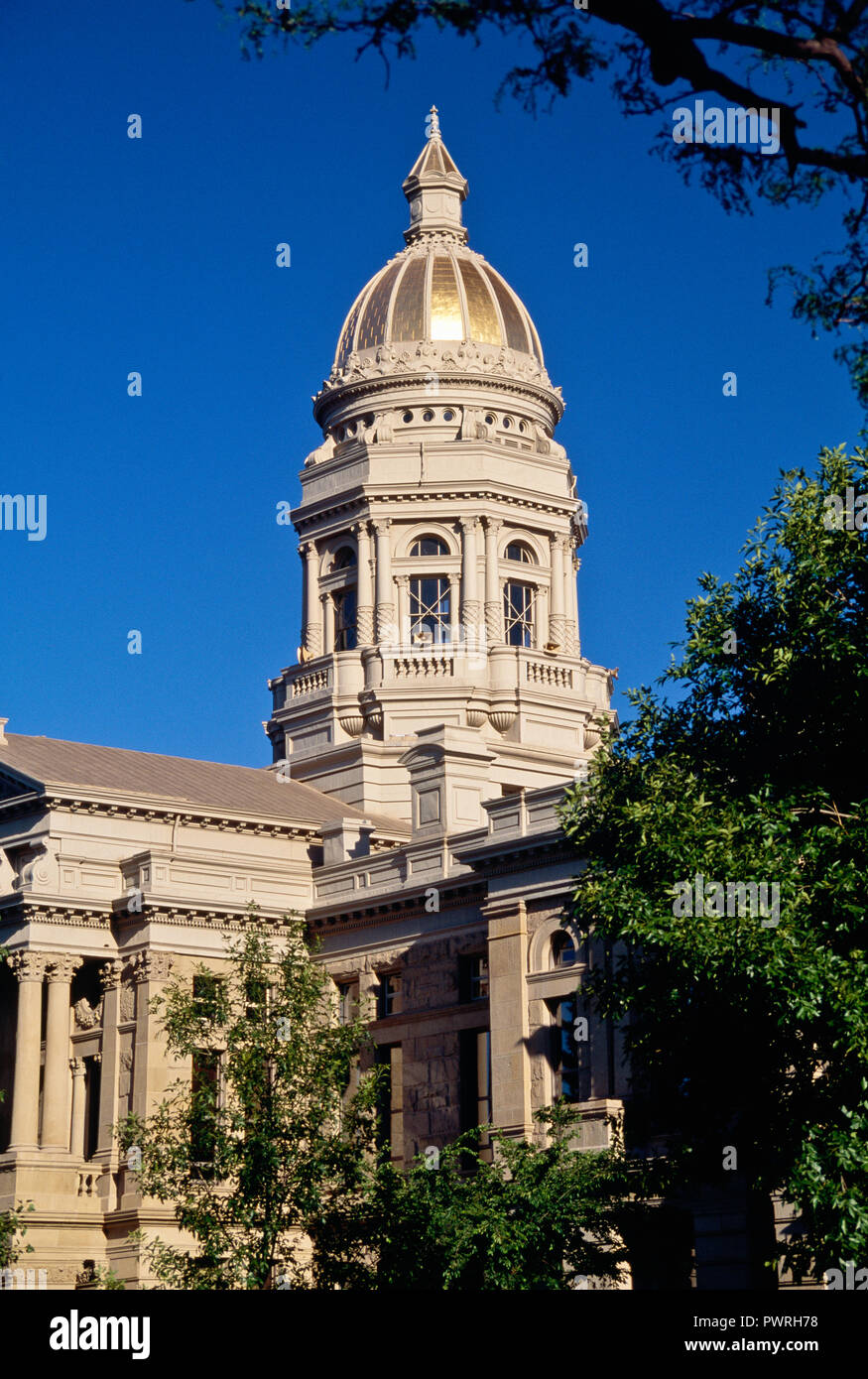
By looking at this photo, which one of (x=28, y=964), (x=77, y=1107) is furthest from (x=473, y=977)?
(x=28, y=964)

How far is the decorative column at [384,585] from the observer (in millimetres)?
73387

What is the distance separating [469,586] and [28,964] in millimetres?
23970

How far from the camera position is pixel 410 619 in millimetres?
74688

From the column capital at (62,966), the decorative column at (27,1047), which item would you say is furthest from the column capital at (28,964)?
the column capital at (62,966)

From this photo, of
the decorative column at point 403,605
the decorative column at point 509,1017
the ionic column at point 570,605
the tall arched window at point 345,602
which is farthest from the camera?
the tall arched window at point 345,602

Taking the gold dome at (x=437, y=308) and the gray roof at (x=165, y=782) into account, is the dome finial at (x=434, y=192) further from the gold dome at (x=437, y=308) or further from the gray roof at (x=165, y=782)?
the gray roof at (x=165, y=782)

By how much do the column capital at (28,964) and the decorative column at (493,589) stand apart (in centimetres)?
2294

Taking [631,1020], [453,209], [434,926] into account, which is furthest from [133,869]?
[453,209]

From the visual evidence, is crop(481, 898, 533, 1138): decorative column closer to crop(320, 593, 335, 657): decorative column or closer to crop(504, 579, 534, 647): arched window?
crop(504, 579, 534, 647): arched window

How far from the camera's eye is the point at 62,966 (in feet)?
183

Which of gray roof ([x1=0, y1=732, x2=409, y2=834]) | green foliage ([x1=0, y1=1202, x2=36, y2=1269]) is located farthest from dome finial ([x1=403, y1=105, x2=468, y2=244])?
green foliage ([x1=0, y1=1202, x2=36, y2=1269])

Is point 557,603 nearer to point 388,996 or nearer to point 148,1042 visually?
point 388,996

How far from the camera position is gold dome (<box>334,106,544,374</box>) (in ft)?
260
